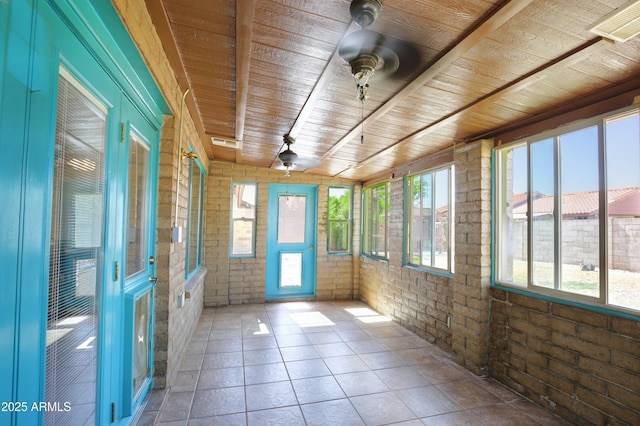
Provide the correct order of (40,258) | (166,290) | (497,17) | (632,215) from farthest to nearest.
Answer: (166,290) < (632,215) < (497,17) < (40,258)

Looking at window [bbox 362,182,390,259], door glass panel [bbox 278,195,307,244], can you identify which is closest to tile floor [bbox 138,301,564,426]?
window [bbox 362,182,390,259]

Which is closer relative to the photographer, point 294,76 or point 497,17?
point 497,17

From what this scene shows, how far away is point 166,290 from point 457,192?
302cm

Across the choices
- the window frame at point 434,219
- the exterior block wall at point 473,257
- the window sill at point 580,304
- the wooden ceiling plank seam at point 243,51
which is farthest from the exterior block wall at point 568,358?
the wooden ceiling plank seam at point 243,51

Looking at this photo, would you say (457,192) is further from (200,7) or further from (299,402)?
(200,7)

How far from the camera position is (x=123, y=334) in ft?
6.31

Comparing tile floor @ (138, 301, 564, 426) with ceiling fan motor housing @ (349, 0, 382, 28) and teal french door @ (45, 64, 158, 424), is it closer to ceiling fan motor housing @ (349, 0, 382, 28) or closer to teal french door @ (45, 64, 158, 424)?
teal french door @ (45, 64, 158, 424)

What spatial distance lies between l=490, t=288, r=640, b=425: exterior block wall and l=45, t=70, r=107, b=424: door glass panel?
312cm

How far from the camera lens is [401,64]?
70.8 inches

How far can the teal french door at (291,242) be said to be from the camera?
5.82 meters

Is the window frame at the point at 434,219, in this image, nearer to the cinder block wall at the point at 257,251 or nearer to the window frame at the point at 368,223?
the window frame at the point at 368,223

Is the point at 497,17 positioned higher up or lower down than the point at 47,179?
higher up

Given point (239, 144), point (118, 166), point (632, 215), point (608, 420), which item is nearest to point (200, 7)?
point (118, 166)

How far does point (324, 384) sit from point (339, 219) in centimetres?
362
